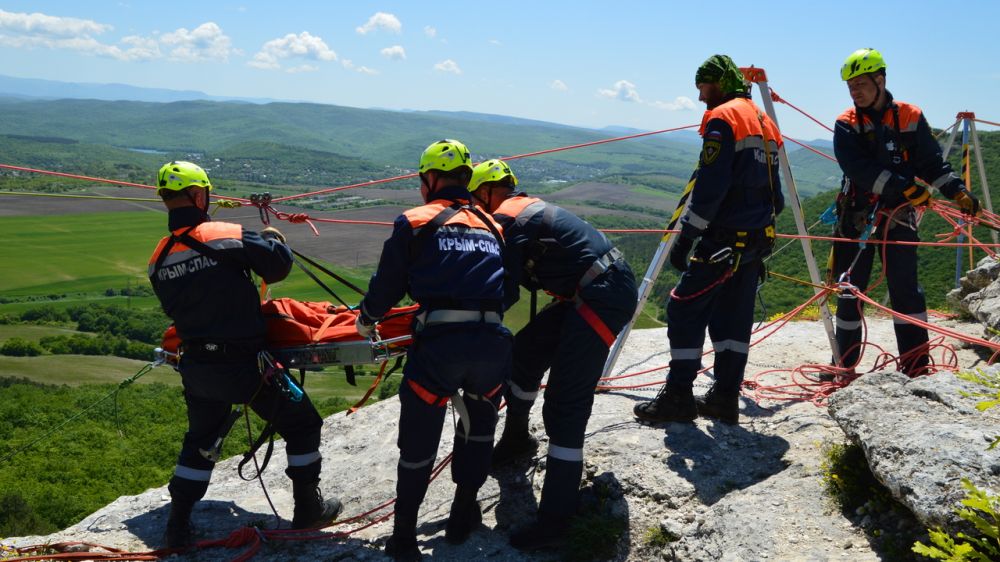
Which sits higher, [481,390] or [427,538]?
[481,390]

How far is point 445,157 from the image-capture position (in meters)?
4.50

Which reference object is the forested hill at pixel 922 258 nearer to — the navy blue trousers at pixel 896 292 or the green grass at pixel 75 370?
the navy blue trousers at pixel 896 292

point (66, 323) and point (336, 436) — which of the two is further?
point (66, 323)

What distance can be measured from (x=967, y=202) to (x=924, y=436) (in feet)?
10.9

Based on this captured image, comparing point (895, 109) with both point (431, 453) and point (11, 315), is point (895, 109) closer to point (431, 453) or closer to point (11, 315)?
point (431, 453)

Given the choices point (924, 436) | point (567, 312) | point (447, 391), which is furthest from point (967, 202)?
point (447, 391)

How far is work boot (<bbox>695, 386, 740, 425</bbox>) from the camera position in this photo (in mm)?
5676

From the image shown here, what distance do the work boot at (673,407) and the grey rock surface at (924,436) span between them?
127cm

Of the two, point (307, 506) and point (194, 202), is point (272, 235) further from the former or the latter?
point (307, 506)

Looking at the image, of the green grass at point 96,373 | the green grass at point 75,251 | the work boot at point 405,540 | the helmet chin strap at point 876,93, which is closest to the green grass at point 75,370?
the green grass at point 96,373

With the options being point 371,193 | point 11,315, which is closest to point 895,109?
point 11,315

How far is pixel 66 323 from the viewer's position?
193 feet

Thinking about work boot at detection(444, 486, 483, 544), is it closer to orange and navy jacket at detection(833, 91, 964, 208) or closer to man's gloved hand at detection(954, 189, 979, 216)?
orange and navy jacket at detection(833, 91, 964, 208)

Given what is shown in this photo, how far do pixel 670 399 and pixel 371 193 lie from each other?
4480 inches
